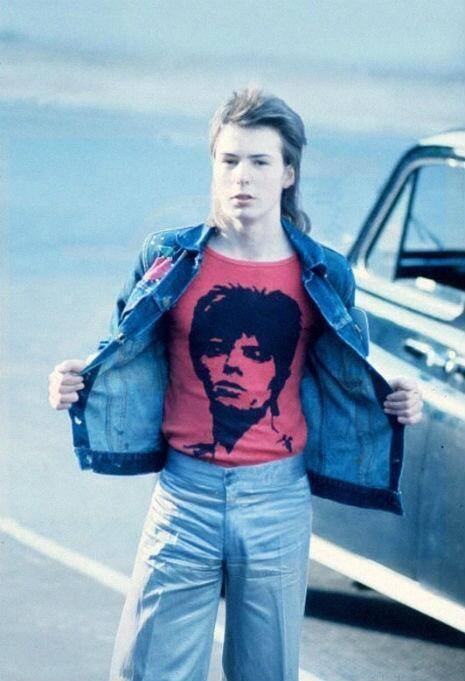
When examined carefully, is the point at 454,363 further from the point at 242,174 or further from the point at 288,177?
the point at 242,174

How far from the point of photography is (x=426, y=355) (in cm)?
522

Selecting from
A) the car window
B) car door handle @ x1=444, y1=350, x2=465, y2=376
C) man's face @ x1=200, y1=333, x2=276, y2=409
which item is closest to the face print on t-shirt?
man's face @ x1=200, y1=333, x2=276, y2=409

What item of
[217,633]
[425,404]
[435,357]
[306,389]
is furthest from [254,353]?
[217,633]

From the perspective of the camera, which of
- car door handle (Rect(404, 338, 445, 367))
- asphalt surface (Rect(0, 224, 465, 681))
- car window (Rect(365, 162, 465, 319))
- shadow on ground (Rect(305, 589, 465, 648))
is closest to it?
car door handle (Rect(404, 338, 445, 367))

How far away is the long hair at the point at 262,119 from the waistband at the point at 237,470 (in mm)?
564

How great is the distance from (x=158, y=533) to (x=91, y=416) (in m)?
0.33

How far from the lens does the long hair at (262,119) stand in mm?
3582

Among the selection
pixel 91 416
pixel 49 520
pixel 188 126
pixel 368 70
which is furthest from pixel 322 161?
pixel 91 416

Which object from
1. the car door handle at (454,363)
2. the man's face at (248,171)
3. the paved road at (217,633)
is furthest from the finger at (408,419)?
the paved road at (217,633)

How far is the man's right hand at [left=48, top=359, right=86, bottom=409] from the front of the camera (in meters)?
3.67

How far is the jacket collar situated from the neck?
0.03 meters

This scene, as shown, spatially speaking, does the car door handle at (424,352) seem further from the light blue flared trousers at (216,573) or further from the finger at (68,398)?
the finger at (68,398)

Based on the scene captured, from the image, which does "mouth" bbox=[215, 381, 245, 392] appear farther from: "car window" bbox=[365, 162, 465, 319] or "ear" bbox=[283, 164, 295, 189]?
"car window" bbox=[365, 162, 465, 319]

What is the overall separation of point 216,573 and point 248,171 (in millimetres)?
942
